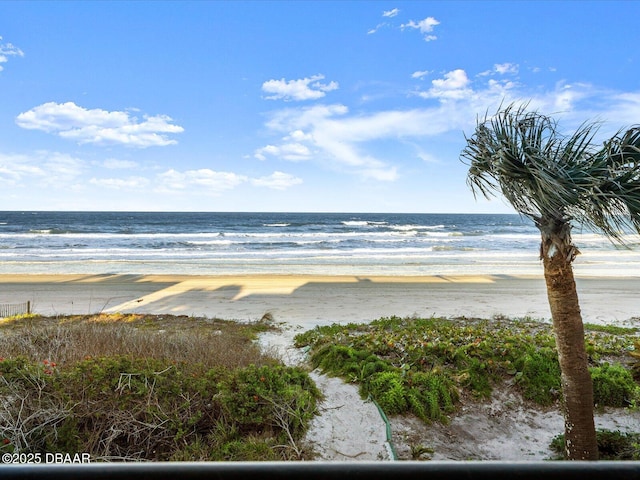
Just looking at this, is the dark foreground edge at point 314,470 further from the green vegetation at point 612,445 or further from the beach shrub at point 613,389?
the beach shrub at point 613,389

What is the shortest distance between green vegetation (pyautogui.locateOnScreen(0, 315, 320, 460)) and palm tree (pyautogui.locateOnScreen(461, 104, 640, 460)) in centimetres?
298

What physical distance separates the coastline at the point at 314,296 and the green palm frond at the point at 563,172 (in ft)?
24.3

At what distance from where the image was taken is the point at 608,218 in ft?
12.7

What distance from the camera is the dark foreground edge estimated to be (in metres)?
0.63

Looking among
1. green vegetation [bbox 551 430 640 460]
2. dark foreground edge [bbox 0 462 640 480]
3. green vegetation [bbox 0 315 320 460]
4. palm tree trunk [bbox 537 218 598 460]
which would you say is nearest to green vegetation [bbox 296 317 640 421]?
green vegetation [bbox 551 430 640 460]

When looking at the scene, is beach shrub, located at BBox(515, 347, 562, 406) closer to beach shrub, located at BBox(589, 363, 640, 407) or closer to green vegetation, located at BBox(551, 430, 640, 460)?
beach shrub, located at BBox(589, 363, 640, 407)

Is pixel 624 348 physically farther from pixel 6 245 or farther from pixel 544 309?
pixel 6 245

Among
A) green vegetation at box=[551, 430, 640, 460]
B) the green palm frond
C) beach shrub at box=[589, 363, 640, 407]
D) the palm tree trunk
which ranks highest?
the green palm frond

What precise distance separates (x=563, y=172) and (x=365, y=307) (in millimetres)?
9581

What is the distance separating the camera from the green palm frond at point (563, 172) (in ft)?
12.1

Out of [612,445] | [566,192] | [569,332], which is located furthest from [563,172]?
[612,445]

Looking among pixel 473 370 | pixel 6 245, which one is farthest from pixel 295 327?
pixel 6 245

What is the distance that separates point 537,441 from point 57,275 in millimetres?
20354

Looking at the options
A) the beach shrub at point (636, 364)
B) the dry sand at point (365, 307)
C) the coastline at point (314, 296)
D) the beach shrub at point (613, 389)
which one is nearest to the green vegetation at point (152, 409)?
the dry sand at point (365, 307)
